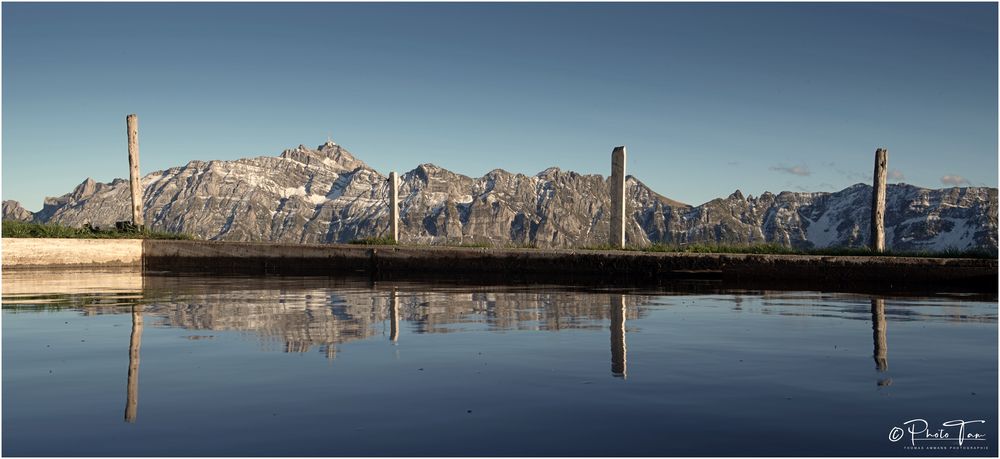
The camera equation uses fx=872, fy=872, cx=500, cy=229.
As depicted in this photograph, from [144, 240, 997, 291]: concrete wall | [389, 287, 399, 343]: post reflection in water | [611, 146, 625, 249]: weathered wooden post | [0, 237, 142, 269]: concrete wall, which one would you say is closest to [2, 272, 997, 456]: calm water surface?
[389, 287, 399, 343]: post reflection in water

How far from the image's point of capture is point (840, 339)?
25.6 ft

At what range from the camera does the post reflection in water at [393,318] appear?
8.06 m

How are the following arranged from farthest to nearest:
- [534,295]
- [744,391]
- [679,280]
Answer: [679,280] < [534,295] < [744,391]

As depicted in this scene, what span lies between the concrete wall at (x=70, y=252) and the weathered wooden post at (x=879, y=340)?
784 inches

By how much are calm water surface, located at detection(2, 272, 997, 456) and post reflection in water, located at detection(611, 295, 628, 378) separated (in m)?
0.03

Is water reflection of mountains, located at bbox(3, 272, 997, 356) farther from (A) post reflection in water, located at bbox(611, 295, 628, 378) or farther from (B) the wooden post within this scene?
(B) the wooden post

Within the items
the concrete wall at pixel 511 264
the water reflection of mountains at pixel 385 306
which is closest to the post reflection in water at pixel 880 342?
the water reflection of mountains at pixel 385 306

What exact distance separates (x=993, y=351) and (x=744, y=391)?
2957 mm

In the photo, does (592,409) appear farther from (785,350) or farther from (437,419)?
(785,350)

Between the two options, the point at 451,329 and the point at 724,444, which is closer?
the point at 724,444

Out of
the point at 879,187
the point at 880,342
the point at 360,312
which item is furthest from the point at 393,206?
the point at 880,342

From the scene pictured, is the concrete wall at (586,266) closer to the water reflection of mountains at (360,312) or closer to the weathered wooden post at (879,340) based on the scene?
the water reflection of mountains at (360,312)

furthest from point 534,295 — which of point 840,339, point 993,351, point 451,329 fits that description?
point 993,351

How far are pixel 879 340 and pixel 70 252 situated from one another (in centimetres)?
2188
